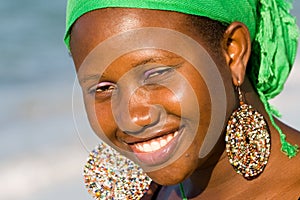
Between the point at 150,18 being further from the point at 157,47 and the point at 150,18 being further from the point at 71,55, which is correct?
the point at 71,55

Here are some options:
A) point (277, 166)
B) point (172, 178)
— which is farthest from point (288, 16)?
point (172, 178)

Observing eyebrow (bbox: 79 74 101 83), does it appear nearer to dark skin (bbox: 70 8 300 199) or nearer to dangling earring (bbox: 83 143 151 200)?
dark skin (bbox: 70 8 300 199)

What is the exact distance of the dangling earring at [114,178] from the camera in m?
Result: 3.69

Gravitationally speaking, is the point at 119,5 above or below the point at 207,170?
above

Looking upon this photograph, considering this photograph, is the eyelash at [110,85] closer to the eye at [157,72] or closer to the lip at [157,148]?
the eye at [157,72]

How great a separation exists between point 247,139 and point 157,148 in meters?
0.39

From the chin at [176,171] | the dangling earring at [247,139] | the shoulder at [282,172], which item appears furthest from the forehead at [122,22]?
the shoulder at [282,172]

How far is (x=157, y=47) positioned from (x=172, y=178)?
576mm

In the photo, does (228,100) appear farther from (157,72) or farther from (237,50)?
(157,72)

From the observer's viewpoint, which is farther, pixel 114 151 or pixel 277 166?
pixel 114 151

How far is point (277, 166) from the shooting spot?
10.7 ft

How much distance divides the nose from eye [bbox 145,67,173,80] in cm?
5

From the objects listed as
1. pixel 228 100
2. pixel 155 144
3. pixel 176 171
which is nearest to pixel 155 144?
pixel 155 144

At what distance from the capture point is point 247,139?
3186 millimetres
